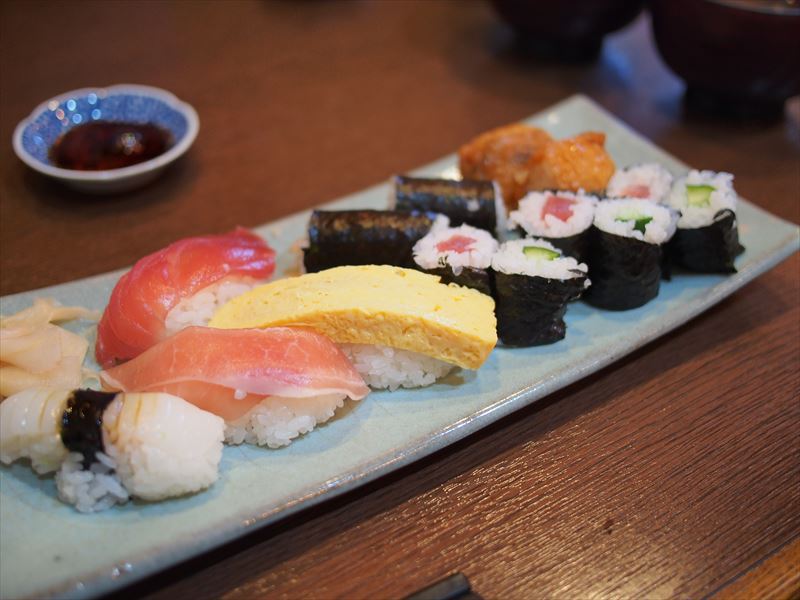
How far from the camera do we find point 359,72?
383cm

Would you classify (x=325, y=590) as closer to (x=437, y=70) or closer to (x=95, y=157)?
(x=95, y=157)

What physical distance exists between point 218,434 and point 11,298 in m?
0.98

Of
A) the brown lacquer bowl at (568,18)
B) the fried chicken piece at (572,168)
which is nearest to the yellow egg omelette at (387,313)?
the fried chicken piece at (572,168)

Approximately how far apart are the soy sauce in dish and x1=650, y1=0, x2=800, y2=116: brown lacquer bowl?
7.86ft

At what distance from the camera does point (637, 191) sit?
2.46 meters

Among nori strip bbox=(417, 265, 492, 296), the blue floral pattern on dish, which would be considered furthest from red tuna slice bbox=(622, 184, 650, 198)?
the blue floral pattern on dish

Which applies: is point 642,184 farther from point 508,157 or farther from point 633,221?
point 508,157

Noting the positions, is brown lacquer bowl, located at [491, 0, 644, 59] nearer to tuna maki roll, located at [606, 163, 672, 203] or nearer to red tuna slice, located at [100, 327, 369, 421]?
tuna maki roll, located at [606, 163, 672, 203]

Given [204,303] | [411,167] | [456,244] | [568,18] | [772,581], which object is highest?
[568,18]

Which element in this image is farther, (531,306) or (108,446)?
(531,306)

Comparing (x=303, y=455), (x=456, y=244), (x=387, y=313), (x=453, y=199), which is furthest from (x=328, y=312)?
(x=453, y=199)

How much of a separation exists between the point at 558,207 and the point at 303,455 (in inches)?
47.6

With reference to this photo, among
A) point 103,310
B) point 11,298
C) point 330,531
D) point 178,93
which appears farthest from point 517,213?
point 178,93

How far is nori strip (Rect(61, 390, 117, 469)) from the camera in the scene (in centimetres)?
158
